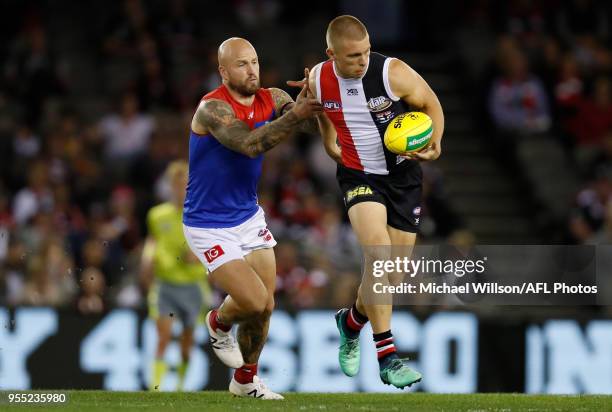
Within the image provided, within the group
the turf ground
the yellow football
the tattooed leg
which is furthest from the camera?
the tattooed leg

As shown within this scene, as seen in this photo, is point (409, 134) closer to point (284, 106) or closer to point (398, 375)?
point (284, 106)

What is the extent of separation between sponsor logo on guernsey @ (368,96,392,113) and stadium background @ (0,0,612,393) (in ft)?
16.2

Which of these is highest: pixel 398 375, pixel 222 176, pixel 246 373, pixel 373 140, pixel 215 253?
pixel 373 140

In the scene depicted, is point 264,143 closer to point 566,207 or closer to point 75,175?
point 75,175

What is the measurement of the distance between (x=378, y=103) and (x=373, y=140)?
293mm

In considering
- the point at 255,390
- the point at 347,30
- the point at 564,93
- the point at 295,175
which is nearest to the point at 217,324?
the point at 255,390

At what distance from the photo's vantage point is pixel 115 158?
19.0 metres

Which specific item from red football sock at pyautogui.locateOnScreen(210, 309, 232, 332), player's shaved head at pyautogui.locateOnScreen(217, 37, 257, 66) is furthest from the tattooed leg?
player's shaved head at pyautogui.locateOnScreen(217, 37, 257, 66)

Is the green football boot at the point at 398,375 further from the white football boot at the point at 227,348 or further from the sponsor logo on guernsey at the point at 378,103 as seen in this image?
the sponsor logo on guernsey at the point at 378,103

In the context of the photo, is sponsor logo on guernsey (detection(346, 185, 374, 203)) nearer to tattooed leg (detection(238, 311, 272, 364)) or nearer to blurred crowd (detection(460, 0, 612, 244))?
tattooed leg (detection(238, 311, 272, 364))

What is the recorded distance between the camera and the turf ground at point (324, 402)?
11164 mm

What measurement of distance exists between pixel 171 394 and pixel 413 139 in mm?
3140

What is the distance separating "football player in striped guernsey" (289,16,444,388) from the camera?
36.7ft

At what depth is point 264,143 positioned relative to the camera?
10898 mm
